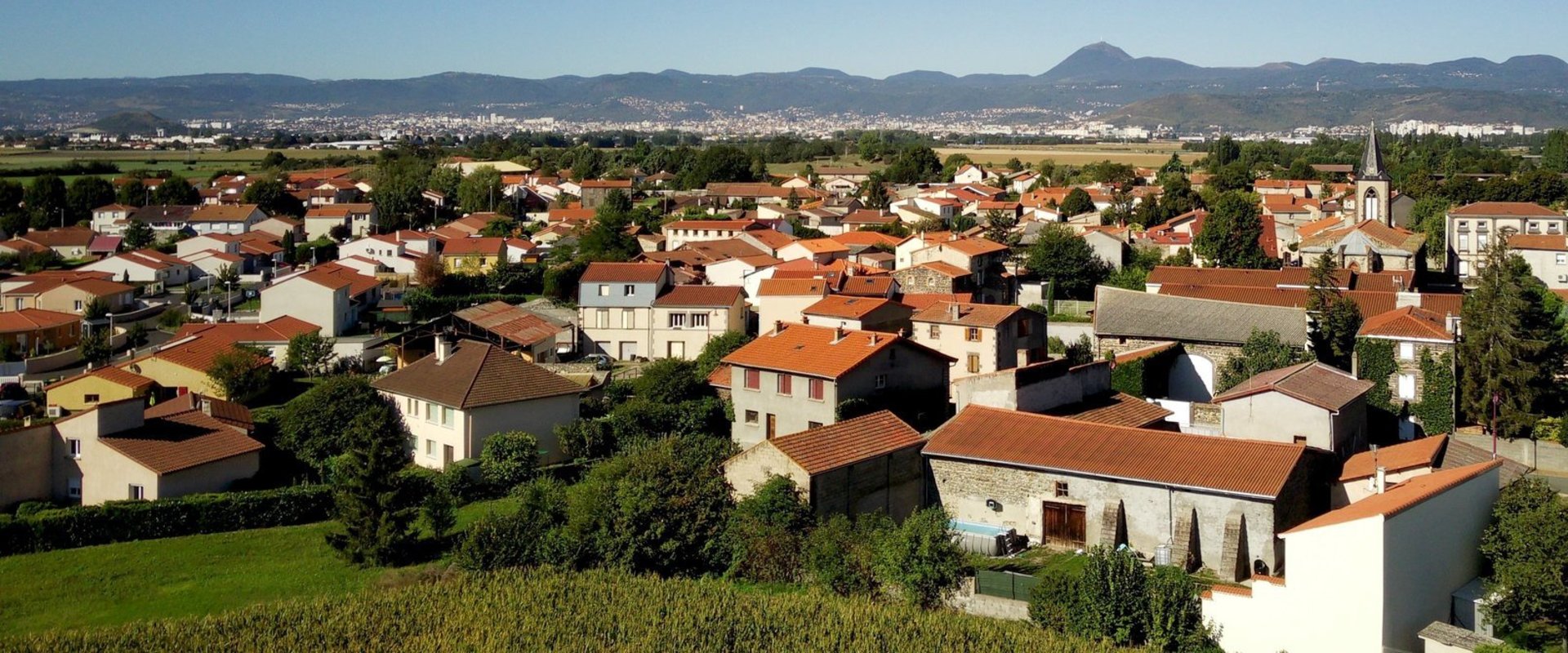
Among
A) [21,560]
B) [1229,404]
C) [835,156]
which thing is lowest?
[21,560]

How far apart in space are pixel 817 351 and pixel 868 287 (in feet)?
36.0

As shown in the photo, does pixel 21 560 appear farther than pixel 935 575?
Yes

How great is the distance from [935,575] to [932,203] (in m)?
53.6

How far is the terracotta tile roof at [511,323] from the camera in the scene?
36.8m

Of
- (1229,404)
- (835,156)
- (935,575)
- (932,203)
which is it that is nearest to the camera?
(935,575)

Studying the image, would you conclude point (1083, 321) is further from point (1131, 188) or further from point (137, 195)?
point (137, 195)

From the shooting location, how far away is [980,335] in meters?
29.9

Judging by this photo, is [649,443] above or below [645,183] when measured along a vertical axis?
below

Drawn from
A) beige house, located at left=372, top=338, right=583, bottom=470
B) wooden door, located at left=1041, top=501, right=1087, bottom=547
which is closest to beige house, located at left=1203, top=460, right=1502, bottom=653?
wooden door, located at left=1041, top=501, right=1087, bottom=547

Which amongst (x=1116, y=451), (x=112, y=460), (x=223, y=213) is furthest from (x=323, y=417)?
(x=223, y=213)

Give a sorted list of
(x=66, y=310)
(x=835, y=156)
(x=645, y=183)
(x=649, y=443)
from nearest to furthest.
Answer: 1. (x=649, y=443)
2. (x=66, y=310)
3. (x=645, y=183)
4. (x=835, y=156)

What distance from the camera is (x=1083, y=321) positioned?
1463 inches

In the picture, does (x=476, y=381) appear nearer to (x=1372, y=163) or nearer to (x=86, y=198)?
(x=1372, y=163)

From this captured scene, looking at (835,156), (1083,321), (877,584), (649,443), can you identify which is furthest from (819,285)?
(835,156)
